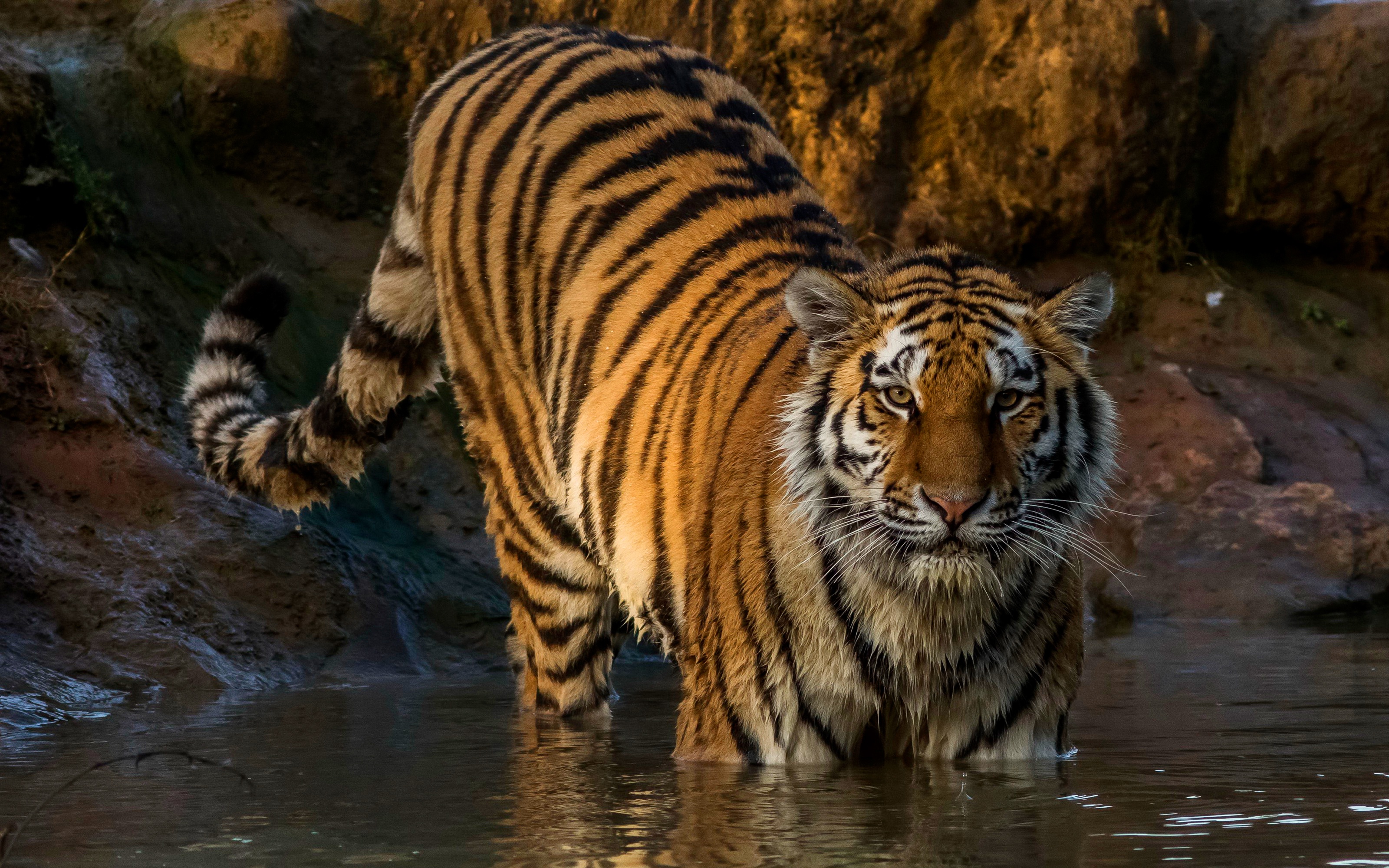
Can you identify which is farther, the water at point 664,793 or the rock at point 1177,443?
the rock at point 1177,443

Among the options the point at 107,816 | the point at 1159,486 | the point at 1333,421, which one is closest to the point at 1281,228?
the point at 1333,421

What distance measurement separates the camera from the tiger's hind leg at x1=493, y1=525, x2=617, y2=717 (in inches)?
189

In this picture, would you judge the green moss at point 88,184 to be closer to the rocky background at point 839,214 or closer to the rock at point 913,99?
the rocky background at point 839,214

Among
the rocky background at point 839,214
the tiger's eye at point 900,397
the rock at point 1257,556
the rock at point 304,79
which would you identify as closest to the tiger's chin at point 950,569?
the tiger's eye at point 900,397

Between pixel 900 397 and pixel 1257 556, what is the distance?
434cm

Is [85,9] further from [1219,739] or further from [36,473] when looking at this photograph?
[1219,739]

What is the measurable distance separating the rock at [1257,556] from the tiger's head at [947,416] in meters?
3.67

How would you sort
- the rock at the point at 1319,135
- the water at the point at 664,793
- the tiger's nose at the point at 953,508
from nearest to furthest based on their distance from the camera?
the water at the point at 664,793
the tiger's nose at the point at 953,508
the rock at the point at 1319,135

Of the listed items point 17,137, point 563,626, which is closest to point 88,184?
point 17,137

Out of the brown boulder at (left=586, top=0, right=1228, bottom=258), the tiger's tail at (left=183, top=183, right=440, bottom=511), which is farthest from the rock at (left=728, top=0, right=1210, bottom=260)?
the tiger's tail at (left=183, top=183, right=440, bottom=511)

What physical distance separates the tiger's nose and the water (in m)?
0.50

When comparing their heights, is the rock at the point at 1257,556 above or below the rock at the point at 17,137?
below

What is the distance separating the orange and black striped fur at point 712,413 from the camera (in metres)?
3.35

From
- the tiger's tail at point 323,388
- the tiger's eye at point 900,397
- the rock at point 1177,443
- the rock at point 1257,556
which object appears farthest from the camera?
the rock at point 1177,443
